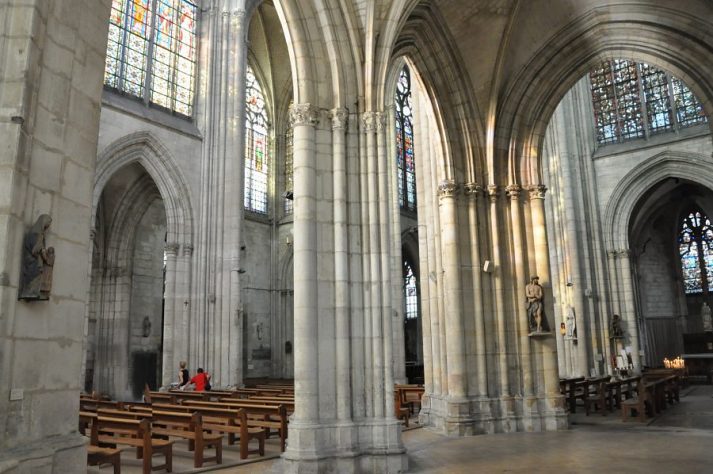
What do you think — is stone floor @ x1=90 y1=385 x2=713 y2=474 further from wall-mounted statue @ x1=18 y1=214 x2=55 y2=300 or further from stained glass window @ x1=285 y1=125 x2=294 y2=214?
stained glass window @ x1=285 y1=125 x2=294 y2=214

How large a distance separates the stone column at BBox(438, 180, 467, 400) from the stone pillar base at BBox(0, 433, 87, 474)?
9.03m

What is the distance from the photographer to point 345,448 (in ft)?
28.9

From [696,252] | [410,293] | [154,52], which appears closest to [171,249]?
[154,52]

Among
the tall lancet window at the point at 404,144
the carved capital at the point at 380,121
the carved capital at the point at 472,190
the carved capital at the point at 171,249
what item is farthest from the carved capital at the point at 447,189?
the tall lancet window at the point at 404,144

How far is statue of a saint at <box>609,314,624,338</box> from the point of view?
25.4 m

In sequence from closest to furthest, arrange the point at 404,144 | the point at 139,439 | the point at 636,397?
the point at 139,439 → the point at 636,397 → the point at 404,144

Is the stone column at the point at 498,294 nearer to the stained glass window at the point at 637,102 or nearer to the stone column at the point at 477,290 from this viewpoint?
the stone column at the point at 477,290

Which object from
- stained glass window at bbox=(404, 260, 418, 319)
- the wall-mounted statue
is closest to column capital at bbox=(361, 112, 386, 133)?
the wall-mounted statue

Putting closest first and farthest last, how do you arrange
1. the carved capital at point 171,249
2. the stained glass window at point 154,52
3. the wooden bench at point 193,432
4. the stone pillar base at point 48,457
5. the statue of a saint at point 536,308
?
the stone pillar base at point 48,457
the wooden bench at point 193,432
the statue of a saint at point 536,308
the carved capital at point 171,249
the stained glass window at point 154,52

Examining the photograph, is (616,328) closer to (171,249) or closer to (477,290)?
(477,290)

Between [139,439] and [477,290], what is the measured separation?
7991 mm

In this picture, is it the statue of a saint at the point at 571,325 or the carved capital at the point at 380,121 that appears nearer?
the carved capital at the point at 380,121

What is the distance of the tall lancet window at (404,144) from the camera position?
32.2 meters

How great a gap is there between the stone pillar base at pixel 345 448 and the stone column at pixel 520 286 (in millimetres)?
5432
